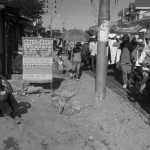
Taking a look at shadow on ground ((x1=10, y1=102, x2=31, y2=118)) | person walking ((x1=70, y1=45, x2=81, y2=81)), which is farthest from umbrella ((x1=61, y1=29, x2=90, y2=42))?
shadow on ground ((x1=10, y1=102, x2=31, y2=118))

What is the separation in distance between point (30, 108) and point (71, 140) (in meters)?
2.13

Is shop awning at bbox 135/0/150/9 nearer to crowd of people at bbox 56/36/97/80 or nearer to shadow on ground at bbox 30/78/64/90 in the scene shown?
crowd of people at bbox 56/36/97/80

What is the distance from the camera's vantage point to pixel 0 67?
36.2ft

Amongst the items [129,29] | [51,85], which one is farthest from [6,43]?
[129,29]

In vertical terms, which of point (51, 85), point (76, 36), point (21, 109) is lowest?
point (21, 109)

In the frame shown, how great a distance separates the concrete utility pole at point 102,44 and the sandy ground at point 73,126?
36 cm

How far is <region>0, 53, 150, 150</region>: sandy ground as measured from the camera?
18.3 ft

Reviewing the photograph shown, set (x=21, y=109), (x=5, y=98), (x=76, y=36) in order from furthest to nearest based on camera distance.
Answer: (x=76, y=36) < (x=21, y=109) < (x=5, y=98)

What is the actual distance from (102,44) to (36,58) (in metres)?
2.35

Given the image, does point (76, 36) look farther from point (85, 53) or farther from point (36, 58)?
point (36, 58)

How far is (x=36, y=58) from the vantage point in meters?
9.22

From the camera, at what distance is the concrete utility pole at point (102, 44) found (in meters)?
7.75

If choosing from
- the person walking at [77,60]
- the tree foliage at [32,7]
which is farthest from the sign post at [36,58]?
the tree foliage at [32,7]

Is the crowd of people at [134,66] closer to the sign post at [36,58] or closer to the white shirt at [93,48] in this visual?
the sign post at [36,58]
